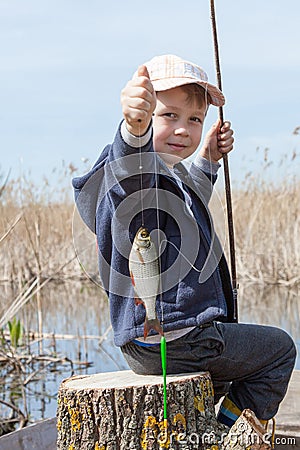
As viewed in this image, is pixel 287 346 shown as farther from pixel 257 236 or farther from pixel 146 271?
pixel 257 236

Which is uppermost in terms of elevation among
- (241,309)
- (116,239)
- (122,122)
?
(122,122)

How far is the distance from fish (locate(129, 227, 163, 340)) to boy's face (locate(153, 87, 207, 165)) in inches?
16.3

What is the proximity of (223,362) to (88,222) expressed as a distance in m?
0.63

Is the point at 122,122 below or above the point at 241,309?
above

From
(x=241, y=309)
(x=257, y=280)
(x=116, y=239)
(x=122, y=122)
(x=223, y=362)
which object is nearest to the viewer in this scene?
(x=122, y=122)

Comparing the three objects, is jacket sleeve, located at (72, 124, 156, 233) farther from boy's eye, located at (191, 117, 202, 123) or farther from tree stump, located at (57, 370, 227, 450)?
tree stump, located at (57, 370, 227, 450)

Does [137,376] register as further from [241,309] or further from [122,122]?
[241,309]

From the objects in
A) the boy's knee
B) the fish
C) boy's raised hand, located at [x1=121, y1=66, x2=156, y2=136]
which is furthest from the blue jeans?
boy's raised hand, located at [x1=121, y1=66, x2=156, y2=136]

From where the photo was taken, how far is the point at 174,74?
2.57 m

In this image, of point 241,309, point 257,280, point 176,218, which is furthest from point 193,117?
point 257,280

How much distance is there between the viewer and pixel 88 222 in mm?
2627

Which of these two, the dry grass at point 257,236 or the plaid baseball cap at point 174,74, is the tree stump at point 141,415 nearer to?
the plaid baseball cap at point 174,74

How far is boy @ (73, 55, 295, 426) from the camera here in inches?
96.9

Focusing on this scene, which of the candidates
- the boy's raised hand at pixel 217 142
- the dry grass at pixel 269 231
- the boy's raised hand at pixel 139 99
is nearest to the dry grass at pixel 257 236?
the dry grass at pixel 269 231
